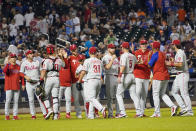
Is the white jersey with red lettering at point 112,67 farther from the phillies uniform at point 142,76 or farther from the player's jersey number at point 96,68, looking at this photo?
the phillies uniform at point 142,76

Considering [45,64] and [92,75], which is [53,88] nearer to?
[45,64]

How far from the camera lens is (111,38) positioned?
2753cm

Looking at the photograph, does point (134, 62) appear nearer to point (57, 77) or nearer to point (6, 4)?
point (57, 77)

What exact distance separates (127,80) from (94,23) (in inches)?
568

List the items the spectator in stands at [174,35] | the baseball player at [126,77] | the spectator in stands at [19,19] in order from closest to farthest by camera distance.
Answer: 1. the baseball player at [126,77]
2. the spectator in stands at [174,35]
3. the spectator in stands at [19,19]

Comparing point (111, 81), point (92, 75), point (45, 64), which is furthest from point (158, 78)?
point (45, 64)

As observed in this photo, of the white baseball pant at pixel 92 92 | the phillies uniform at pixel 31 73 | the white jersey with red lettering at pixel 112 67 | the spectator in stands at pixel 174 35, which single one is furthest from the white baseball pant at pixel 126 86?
the spectator in stands at pixel 174 35

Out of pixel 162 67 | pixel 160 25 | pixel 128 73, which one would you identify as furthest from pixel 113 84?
pixel 160 25

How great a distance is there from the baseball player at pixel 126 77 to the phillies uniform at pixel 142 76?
17 centimetres

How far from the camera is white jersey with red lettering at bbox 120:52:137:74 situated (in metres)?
16.6

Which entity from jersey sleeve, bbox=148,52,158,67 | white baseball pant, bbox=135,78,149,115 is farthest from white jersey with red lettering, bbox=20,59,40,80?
jersey sleeve, bbox=148,52,158,67

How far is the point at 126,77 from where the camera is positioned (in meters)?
16.9

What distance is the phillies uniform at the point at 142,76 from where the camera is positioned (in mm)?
16875

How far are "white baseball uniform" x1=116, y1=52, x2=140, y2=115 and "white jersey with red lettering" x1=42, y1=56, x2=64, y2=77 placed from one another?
201 centimetres
